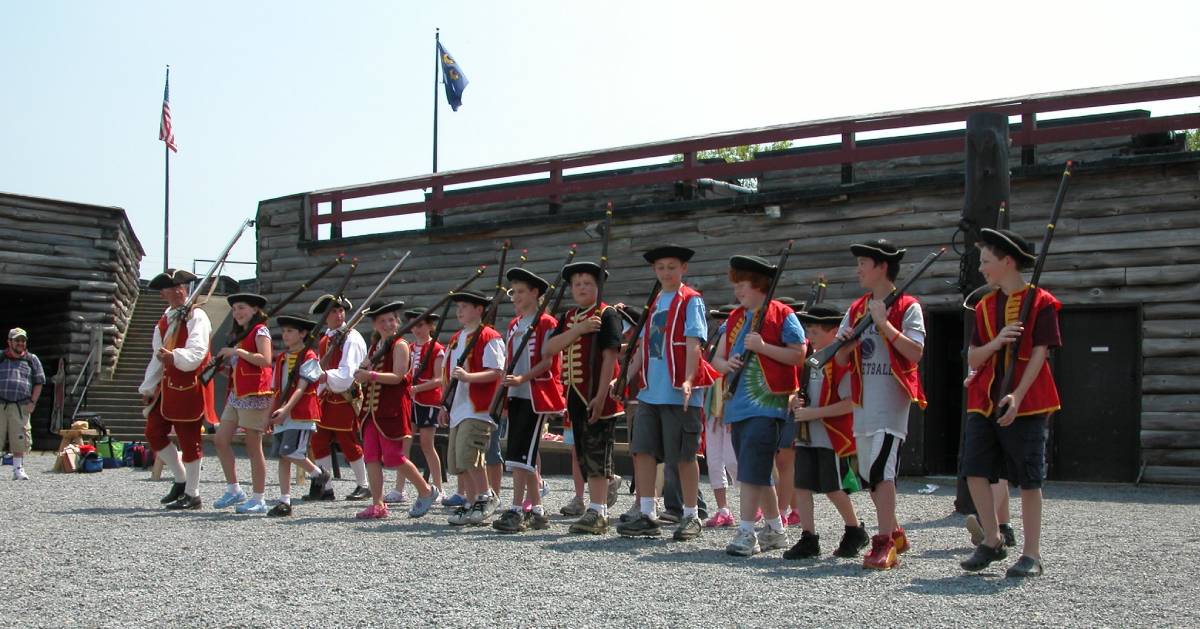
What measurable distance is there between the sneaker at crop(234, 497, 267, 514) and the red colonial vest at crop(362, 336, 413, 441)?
1020 mm

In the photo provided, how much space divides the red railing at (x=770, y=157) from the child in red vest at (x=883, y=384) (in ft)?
16.1

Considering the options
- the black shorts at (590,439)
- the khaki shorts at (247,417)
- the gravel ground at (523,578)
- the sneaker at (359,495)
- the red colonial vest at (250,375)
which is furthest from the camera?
the sneaker at (359,495)

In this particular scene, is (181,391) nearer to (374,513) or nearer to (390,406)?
(390,406)

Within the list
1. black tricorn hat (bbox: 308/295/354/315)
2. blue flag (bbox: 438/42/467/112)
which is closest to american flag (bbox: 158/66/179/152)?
blue flag (bbox: 438/42/467/112)

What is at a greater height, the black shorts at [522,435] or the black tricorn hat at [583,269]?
the black tricorn hat at [583,269]

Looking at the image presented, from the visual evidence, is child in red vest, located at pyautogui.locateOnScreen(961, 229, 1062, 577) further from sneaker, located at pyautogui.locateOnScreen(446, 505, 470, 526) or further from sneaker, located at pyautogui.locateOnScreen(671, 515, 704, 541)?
sneaker, located at pyautogui.locateOnScreen(446, 505, 470, 526)

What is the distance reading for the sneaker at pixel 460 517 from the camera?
353 inches

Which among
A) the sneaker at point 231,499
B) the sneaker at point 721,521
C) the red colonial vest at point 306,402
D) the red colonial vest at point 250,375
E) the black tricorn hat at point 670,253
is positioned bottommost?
the sneaker at point 721,521

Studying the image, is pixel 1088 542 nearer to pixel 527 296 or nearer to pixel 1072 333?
pixel 527 296

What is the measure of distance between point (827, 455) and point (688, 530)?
4.15 feet

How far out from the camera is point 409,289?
19984 millimetres

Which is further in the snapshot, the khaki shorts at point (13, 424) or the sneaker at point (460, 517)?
the khaki shorts at point (13, 424)

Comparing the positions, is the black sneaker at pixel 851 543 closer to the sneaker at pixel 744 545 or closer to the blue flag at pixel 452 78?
the sneaker at pixel 744 545

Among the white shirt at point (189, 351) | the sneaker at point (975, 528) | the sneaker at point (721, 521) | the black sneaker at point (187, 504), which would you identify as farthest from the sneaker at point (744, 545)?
the black sneaker at point (187, 504)
